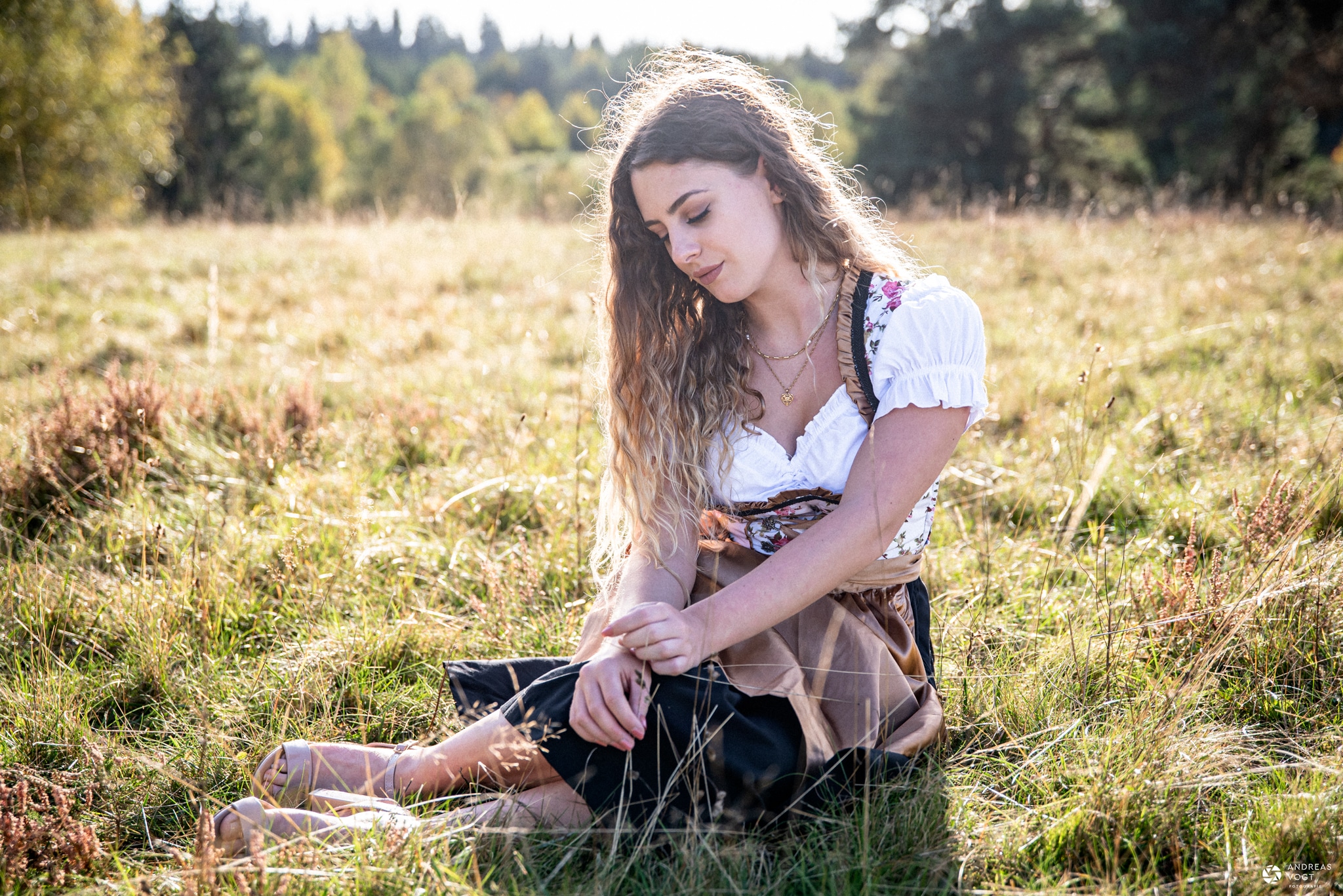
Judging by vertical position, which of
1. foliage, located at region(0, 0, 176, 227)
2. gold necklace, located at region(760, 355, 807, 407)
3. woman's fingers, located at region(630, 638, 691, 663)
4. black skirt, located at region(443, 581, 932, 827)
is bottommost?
black skirt, located at region(443, 581, 932, 827)

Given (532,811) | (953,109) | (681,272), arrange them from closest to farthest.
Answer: (532,811) → (681,272) → (953,109)

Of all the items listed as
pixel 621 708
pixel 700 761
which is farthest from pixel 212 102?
pixel 700 761

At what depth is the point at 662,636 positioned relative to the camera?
64.3 inches

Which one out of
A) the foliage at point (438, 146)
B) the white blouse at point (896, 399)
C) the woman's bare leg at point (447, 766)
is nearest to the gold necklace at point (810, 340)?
the white blouse at point (896, 399)

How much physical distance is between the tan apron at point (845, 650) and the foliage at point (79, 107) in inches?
636

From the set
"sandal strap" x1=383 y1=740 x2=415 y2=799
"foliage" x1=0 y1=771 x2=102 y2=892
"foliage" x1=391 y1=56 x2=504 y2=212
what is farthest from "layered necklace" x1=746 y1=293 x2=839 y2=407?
"foliage" x1=391 y1=56 x2=504 y2=212

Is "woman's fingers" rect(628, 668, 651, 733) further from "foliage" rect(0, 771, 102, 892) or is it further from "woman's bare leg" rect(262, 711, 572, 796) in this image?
"foliage" rect(0, 771, 102, 892)

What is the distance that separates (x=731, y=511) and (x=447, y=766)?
88 cm

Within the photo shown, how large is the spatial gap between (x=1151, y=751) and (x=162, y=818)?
2160 mm

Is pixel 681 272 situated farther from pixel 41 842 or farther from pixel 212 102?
pixel 212 102

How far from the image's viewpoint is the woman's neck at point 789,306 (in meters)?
2.02

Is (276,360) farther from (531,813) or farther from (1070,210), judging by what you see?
(1070,210)

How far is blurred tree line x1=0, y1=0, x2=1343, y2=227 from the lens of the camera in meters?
15.4

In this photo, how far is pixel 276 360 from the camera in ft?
16.1
